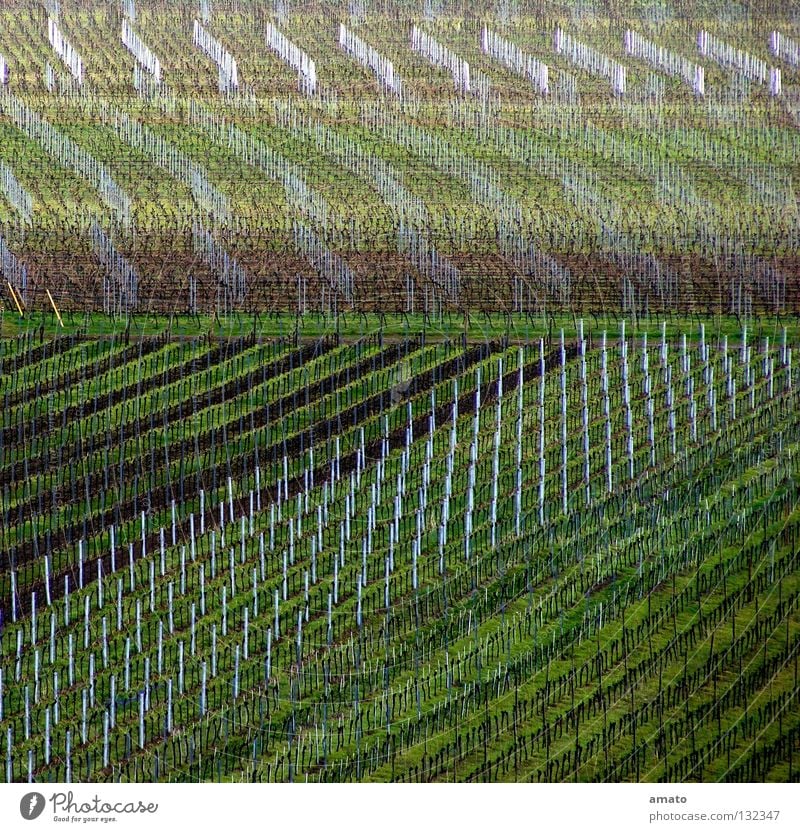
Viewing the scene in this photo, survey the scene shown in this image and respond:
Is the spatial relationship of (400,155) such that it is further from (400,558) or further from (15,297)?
(400,558)

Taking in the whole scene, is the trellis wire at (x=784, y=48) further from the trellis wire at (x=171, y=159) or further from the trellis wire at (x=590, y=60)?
the trellis wire at (x=171, y=159)

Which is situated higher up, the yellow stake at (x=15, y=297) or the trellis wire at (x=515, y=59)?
the trellis wire at (x=515, y=59)

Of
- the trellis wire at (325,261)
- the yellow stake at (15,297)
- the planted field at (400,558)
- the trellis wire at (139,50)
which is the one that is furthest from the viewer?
the trellis wire at (139,50)

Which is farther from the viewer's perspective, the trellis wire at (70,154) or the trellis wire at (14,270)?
the trellis wire at (70,154)

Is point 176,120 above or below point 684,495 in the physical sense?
above

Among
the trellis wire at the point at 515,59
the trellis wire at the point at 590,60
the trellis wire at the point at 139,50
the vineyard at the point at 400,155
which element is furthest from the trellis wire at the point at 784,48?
the trellis wire at the point at 139,50

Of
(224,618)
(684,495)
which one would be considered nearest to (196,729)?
(224,618)

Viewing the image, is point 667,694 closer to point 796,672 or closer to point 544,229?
point 796,672

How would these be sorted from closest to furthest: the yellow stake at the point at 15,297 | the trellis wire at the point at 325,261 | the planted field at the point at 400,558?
the planted field at the point at 400,558
the yellow stake at the point at 15,297
the trellis wire at the point at 325,261
